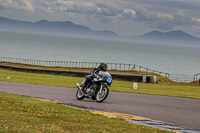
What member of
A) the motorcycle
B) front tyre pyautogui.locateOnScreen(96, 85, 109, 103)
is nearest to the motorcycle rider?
the motorcycle

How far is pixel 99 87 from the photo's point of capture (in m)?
16.3

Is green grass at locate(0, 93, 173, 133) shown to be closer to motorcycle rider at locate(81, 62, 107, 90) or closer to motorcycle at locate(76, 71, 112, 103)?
motorcycle at locate(76, 71, 112, 103)

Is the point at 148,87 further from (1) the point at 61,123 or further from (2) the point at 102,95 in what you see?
(1) the point at 61,123

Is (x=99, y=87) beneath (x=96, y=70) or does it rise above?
beneath

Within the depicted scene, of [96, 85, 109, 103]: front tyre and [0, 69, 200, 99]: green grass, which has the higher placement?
[0, 69, 200, 99]: green grass

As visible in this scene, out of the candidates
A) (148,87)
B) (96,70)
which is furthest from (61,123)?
(148,87)

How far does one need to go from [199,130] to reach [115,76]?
31839mm

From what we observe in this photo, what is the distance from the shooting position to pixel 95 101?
56.4ft

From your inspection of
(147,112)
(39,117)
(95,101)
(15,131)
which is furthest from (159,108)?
(15,131)

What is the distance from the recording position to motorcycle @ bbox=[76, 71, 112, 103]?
16.0 meters

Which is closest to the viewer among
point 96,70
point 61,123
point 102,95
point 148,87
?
point 61,123

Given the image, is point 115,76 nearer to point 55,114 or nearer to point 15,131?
point 55,114

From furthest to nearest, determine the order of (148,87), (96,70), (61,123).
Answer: (148,87) → (96,70) → (61,123)

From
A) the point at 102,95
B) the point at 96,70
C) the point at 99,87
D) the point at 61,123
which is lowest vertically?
the point at 61,123
